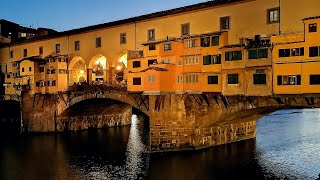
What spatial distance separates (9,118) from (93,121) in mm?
20285

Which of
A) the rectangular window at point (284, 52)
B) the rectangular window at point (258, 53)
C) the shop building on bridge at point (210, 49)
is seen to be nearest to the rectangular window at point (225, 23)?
the shop building on bridge at point (210, 49)

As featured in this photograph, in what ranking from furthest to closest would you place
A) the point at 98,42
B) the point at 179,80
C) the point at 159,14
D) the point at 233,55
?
the point at 98,42 < the point at 159,14 < the point at 179,80 < the point at 233,55

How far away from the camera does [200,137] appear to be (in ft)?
126

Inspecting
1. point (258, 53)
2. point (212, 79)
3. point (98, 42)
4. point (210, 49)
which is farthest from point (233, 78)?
point (98, 42)

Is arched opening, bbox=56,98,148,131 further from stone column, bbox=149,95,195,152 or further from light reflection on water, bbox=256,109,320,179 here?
light reflection on water, bbox=256,109,320,179

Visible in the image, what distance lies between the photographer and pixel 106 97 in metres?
45.6

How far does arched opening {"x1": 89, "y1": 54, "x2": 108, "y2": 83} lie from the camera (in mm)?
48834

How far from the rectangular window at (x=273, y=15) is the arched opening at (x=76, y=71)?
31.5 m

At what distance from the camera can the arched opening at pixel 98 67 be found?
4883 cm

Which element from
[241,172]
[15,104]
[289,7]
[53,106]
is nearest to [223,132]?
[241,172]

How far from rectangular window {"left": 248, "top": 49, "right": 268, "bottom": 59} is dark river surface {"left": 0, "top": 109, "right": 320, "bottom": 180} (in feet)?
36.8

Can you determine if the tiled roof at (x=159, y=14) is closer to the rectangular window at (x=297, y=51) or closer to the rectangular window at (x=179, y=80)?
the rectangular window at (x=179, y=80)

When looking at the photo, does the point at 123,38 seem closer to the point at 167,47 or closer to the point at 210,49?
the point at 167,47

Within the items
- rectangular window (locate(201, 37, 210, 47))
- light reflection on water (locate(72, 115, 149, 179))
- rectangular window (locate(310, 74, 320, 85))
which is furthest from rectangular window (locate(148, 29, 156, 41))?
rectangular window (locate(310, 74, 320, 85))
